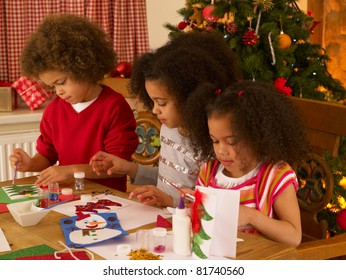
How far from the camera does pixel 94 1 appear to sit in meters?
3.61

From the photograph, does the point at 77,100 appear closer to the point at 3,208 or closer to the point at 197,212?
the point at 3,208

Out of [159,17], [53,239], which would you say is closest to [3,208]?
[53,239]

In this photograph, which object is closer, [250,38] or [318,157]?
[318,157]

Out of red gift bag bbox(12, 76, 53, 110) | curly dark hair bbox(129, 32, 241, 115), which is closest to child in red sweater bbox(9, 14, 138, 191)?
curly dark hair bbox(129, 32, 241, 115)

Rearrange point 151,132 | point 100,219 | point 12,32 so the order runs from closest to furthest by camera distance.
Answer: point 100,219 < point 151,132 < point 12,32

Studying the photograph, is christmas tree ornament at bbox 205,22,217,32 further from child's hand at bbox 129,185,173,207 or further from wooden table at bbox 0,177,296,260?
wooden table at bbox 0,177,296,260

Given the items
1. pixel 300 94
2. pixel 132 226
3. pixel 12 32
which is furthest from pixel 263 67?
pixel 12 32

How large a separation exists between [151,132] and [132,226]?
53.8 inches

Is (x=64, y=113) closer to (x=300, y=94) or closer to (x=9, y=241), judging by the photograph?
(x=9, y=241)

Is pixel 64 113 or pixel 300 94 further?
pixel 300 94

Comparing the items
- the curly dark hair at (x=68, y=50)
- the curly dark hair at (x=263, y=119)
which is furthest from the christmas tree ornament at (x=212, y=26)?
the curly dark hair at (x=263, y=119)

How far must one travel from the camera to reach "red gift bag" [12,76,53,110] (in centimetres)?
337

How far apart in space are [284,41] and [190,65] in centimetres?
97

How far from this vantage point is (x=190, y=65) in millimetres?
1848
